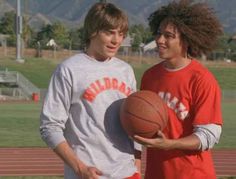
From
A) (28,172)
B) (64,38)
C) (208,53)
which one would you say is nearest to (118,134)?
(208,53)

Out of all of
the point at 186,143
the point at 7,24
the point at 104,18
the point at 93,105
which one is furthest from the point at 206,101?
the point at 7,24

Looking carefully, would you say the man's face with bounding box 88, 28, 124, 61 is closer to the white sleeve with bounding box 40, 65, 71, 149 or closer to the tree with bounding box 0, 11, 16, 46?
the white sleeve with bounding box 40, 65, 71, 149

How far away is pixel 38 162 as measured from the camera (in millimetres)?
14883

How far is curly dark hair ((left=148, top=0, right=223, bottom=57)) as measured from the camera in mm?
4922

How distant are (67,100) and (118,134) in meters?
0.37

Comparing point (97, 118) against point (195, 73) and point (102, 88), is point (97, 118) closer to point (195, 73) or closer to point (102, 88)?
point (102, 88)

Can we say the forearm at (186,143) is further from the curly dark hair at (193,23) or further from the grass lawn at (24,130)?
the grass lawn at (24,130)

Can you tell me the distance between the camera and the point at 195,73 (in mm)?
4820

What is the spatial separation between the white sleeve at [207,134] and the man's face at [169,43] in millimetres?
482

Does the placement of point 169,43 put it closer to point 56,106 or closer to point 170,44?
point 170,44

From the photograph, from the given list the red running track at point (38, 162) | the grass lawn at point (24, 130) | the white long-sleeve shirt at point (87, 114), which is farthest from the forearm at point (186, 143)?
the grass lawn at point (24, 130)

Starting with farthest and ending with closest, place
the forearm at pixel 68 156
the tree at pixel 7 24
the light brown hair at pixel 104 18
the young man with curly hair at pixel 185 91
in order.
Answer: the tree at pixel 7 24, the young man with curly hair at pixel 185 91, the light brown hair at pixel 104 18, the forearm at pixel 68 156

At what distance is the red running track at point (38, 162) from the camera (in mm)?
13297

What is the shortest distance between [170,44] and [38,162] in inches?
405
